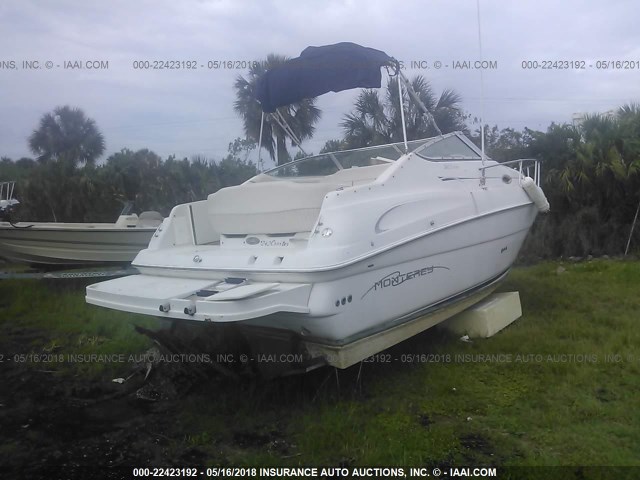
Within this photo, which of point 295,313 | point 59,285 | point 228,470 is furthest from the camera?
point 59,285

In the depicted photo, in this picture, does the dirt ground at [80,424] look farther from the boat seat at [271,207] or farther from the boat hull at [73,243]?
the boat hull at [73,243]

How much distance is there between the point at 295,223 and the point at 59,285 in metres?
5.23

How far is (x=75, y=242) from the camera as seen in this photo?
8.61m

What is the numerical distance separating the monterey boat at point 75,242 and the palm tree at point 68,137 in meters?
9.12

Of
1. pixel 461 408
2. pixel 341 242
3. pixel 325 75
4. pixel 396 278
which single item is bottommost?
pixel 461 408

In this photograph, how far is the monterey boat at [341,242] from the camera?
3748 mm

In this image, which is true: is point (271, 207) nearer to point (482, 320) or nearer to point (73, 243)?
point (482, 320)

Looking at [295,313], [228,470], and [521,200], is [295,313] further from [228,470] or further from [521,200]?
[521,200]

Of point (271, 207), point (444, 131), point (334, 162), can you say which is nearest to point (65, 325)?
point (271, 207)

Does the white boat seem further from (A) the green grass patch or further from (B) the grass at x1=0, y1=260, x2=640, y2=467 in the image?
(A) the green grass patch

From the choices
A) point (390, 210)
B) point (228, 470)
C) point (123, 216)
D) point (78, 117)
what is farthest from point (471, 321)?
point (78, 117)

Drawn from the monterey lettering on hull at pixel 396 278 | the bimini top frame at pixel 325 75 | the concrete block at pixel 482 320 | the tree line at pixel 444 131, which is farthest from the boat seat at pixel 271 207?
the tree line at pixel 444 131

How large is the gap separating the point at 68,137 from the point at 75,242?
34.1 ft

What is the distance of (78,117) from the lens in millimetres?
17594
